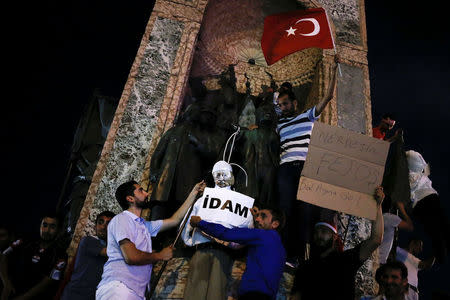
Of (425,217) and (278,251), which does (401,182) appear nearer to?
(425,217)

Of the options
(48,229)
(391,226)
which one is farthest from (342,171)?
(48,229)

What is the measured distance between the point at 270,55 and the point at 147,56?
2.20 m

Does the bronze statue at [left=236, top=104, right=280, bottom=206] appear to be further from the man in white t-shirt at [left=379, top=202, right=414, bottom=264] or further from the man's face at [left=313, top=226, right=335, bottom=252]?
the man in white t-shirt at [left=379, top=202, right=414, bottom=264]

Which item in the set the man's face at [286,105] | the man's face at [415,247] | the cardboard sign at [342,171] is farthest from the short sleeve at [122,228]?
the man's face at [415,247]

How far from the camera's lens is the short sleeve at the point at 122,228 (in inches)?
148

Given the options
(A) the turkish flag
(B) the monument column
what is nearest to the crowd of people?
(B) the monument column

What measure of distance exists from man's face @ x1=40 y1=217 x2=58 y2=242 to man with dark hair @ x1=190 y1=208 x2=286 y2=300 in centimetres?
238

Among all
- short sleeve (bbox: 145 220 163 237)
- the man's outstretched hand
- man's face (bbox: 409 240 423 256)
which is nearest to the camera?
the man's outstretched hand

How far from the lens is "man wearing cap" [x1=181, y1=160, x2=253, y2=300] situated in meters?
4.14

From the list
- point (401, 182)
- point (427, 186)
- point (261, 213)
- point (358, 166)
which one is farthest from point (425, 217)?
point (261, 213)

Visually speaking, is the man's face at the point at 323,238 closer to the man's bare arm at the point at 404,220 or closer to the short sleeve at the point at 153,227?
the man's bare arm at the point at 404,220

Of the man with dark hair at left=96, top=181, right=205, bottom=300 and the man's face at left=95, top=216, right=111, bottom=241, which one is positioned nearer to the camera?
the man with dark hair at left=96, top=181, right=205, bottom=300

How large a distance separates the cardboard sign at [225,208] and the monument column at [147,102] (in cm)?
205

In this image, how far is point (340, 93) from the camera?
7.89 meters
